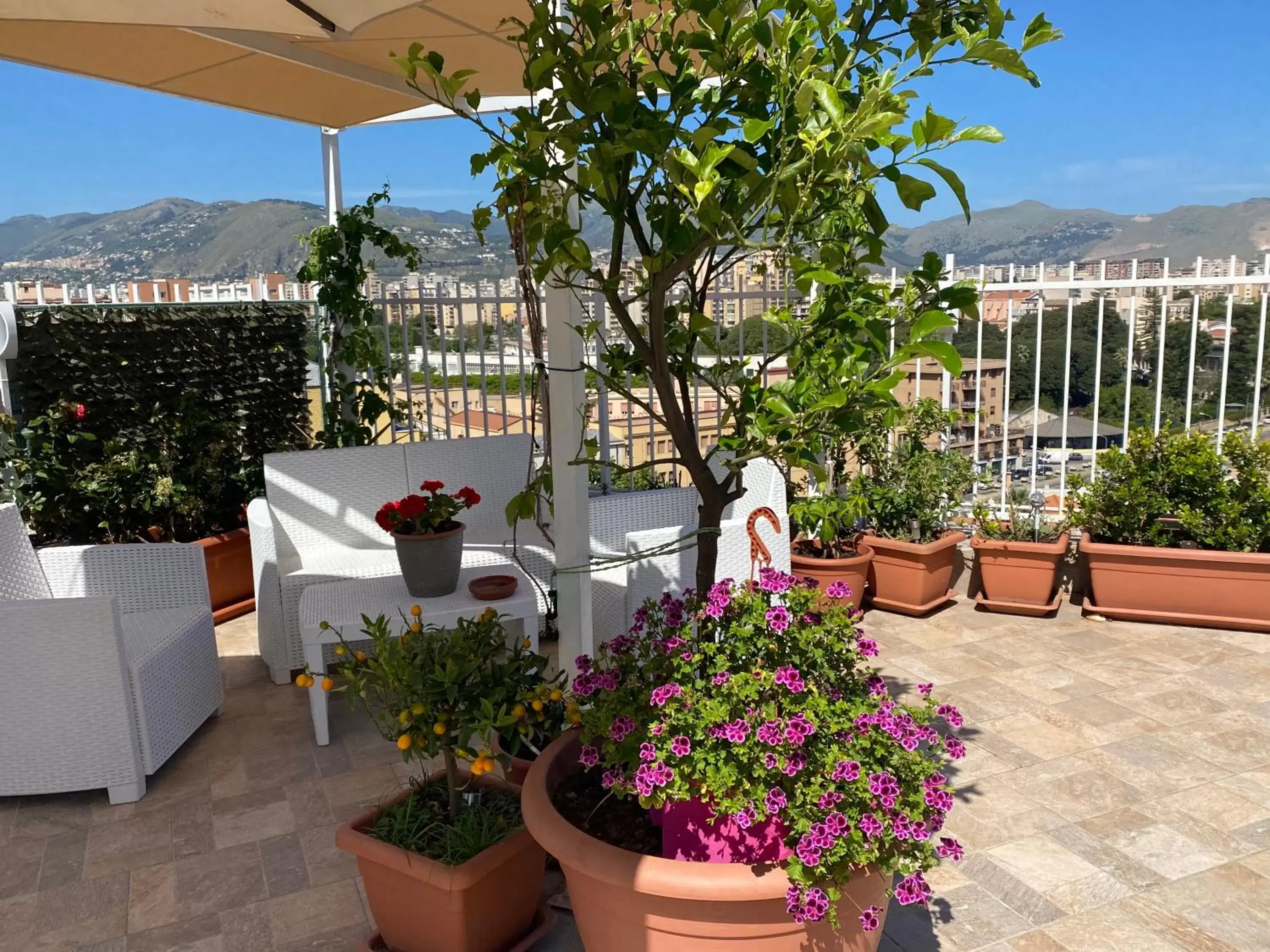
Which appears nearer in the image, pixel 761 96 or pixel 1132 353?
pixel 761 96

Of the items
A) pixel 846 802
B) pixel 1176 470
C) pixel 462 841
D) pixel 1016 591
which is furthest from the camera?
pixel 1016 591

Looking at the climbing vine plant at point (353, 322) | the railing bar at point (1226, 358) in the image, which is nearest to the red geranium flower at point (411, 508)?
the climbing vine plant at point (353, 322)

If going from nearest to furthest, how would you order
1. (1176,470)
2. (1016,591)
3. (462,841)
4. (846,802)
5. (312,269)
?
(846,802), (462,841), (1176,470), (1016,591), (312,269)

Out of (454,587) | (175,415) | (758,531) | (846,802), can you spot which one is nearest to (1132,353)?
(758,531)

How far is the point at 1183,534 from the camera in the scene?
452 centimetres

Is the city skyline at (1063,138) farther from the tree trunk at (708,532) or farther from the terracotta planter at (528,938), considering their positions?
the tree trunk at (708,532)

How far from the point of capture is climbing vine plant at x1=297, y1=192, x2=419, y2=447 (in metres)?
5.62

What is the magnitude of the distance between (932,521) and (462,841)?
3349 mm

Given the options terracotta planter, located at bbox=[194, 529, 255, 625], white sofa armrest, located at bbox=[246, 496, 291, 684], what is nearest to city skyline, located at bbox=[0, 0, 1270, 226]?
terracotta planter, located at bbox=[194, 529, 255, 625]

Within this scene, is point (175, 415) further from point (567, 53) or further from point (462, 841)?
point (567, 53)

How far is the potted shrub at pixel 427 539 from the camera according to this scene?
364cm

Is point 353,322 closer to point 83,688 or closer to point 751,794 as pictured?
point 83,688

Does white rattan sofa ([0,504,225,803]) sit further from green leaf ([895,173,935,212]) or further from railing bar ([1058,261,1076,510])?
railing bar ([1058,261,1076,510])

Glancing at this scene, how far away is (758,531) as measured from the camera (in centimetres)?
385
